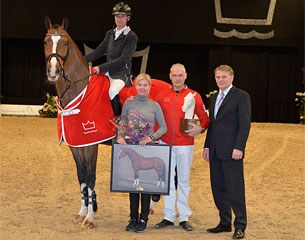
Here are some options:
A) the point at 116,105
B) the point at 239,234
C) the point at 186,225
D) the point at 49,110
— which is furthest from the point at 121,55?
the point at 49,110

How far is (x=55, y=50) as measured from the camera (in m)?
4.95

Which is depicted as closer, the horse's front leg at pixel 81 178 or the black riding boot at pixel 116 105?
the horse's front leg at pixel 81 178

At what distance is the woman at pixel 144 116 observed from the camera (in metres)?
4.84

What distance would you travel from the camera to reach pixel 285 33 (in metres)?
15.4

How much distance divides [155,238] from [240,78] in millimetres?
11542

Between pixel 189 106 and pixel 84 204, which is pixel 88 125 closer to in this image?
pixel 84 204

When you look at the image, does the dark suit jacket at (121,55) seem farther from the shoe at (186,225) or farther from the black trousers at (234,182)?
the shoe at (186,225)

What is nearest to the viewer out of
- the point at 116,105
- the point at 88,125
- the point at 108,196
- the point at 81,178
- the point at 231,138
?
the point at 231,138

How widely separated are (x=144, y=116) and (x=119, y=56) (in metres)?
0.92

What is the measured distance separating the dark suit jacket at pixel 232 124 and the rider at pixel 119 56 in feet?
3.49

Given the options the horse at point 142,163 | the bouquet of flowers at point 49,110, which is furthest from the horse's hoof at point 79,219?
the bouquet of flowers at point 49,110

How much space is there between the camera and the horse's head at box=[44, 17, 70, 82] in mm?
4812

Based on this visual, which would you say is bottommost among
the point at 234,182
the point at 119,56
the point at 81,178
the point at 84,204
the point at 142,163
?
the point at 84,204

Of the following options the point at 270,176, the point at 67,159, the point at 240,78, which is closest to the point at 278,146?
the point at 270,176
